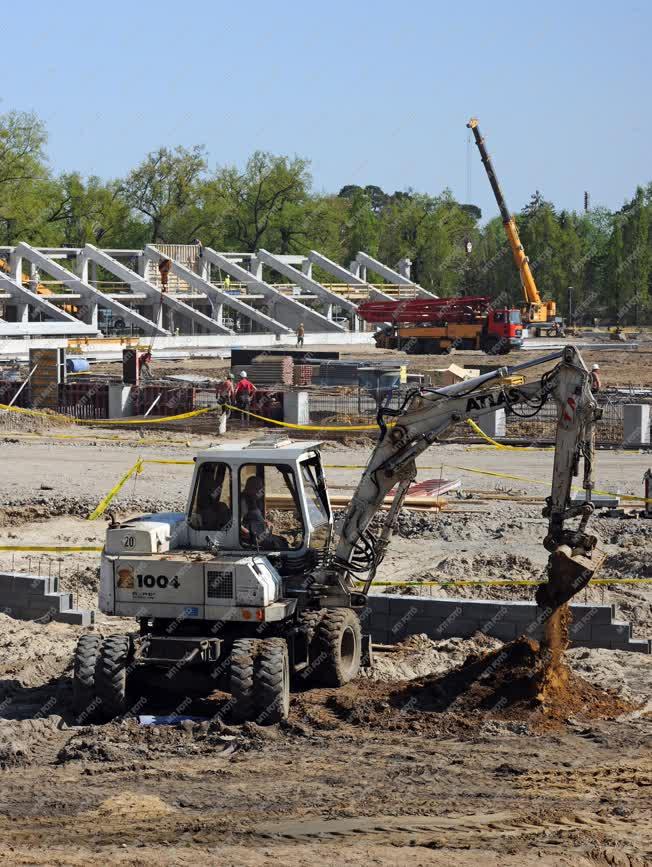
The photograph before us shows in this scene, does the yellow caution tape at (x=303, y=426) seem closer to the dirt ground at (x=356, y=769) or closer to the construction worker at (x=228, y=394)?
the construction worker at (x=228, y=394)

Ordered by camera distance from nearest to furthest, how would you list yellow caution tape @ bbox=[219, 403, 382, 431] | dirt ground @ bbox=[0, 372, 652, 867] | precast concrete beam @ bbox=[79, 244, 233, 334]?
dirt ground @ bbox=[0, 372, 652, 867]
yellow caution tape @ bbox=[219, 403, 382, 431]
precast concrete beam @ bbox=[79, 244, 233, 334]

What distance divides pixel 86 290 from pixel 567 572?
53.1 metres

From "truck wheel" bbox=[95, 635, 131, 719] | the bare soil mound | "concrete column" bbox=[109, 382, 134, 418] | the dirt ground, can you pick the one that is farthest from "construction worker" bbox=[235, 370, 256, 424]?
"truck wheel" bbox=[95, 635, 131, 719]

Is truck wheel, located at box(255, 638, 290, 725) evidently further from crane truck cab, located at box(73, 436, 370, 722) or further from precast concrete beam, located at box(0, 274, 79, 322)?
precast concrete beam, located at box(0, 274, 79, 322)

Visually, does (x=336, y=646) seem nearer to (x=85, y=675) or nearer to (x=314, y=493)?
(x=314, y=493)

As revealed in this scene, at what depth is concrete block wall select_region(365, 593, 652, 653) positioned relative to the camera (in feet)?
41.8

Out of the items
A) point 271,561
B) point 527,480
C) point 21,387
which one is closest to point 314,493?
point 271,561

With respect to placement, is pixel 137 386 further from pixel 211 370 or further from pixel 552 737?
pixel 552 737

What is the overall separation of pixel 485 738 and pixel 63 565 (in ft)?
26.9

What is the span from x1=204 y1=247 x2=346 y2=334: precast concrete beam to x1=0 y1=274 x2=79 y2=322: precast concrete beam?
44.9 feet

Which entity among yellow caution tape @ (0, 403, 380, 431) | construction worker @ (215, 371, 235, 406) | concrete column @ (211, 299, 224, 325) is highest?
concrete column @ (211, 299, 224, 325)

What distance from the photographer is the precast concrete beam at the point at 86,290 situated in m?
60.8

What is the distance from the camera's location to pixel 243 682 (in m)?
10.2

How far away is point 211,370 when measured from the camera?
4603 centimetres
